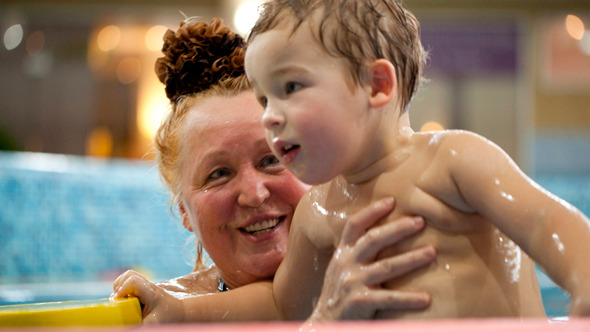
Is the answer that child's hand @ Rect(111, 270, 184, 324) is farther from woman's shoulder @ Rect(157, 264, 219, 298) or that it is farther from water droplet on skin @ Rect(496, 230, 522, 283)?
water droplet on skin @ Rect(496, 230, 522, 283)

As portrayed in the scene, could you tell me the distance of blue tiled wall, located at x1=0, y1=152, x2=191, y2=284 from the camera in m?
4.38

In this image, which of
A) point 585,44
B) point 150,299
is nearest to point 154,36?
point 585,44

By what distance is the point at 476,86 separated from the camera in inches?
386

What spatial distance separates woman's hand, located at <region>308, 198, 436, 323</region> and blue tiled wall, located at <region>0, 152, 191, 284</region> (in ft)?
9.28

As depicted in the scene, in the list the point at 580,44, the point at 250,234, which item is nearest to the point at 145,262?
the point at 250,234

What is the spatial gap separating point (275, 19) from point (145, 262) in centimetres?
408

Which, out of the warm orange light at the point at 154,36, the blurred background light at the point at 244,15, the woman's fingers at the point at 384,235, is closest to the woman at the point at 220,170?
the woman's fingers at the point at 384,235

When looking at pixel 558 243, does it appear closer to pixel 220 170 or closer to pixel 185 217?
pixel 220 170

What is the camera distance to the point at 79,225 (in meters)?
4.68

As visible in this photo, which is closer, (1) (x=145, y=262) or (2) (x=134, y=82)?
(1) (x=145, y=262)

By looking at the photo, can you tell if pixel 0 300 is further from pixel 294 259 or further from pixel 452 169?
pixel 452 169

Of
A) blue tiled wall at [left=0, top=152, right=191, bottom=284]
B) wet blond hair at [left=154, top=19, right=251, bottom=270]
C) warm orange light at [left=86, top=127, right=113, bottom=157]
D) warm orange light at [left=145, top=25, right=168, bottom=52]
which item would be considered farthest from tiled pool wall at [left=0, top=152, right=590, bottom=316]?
warm orange light at [left=86, top=127, right=113, bottom=157]

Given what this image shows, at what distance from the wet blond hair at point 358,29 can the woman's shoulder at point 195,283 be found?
84 cm

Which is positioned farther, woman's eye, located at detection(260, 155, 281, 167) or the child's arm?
woman's eye, located at detection(260, 155, 281, 167)
